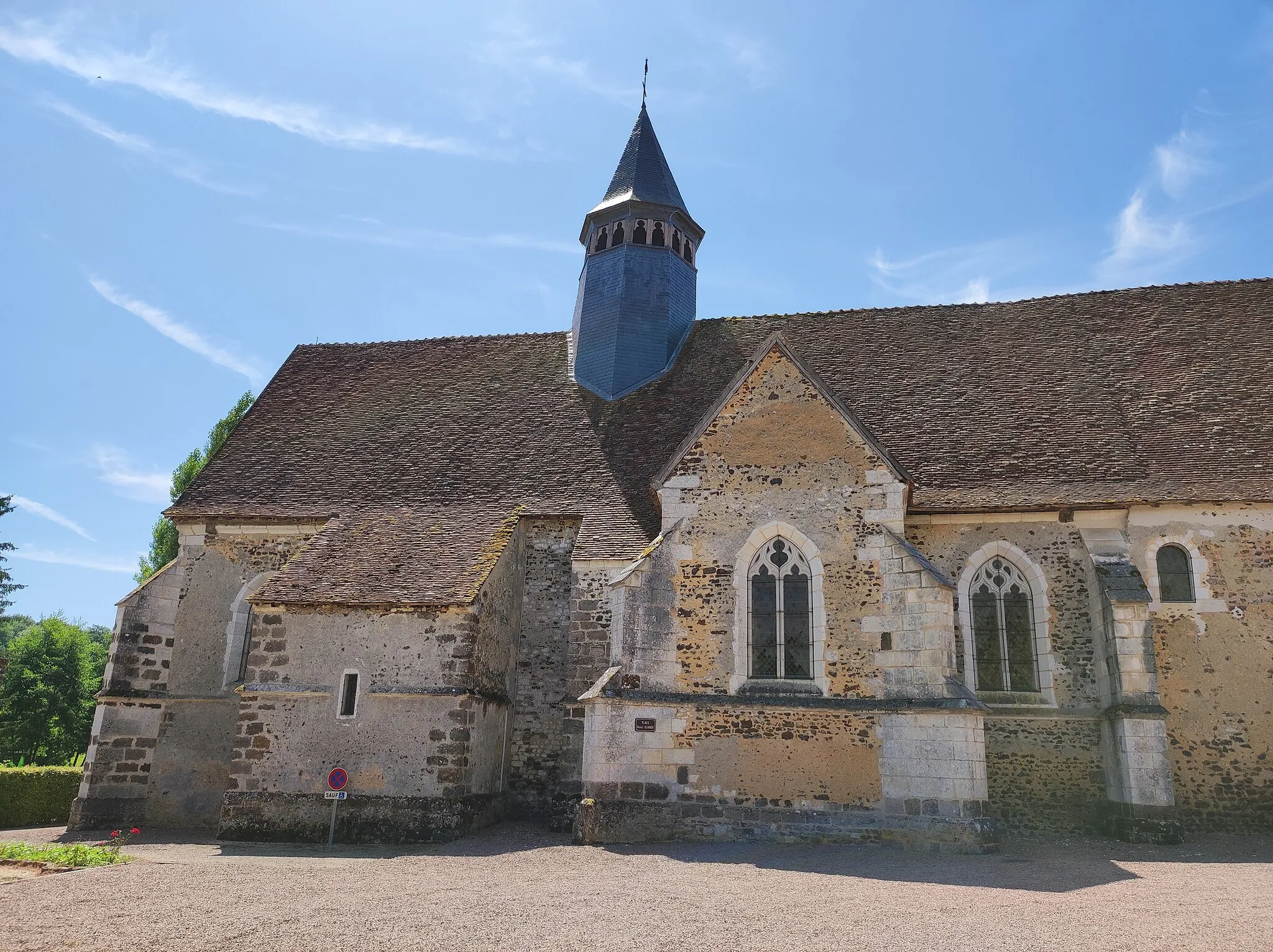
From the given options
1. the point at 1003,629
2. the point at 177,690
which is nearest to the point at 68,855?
Result: the point at 177,690

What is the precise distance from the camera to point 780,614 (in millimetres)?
11953

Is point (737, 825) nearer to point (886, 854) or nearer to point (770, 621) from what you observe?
point (886, 854)

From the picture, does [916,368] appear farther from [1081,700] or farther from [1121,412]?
[1081,700]

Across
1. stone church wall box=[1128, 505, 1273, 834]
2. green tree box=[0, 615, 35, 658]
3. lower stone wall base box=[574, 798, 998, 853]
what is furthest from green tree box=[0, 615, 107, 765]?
green tree box=[0, 615, 35, 658]

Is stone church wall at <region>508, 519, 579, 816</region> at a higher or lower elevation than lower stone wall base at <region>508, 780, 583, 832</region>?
higher

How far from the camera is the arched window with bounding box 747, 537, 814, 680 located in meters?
11.8

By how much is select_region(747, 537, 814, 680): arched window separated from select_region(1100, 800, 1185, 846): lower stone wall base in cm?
427

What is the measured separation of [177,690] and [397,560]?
476cm

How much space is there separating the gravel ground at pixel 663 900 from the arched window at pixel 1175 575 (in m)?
3.28

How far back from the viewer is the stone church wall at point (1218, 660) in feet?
37.7

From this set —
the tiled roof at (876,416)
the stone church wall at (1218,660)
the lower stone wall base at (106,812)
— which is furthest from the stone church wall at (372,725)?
the stone church wall at (1218,660)

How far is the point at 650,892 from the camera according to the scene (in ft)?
25.5

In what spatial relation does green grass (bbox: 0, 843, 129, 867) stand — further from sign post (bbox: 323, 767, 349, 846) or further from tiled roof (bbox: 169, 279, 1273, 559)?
tiled roof (bbox: 169, 279, 1273, 559)

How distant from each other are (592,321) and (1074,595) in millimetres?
10777
